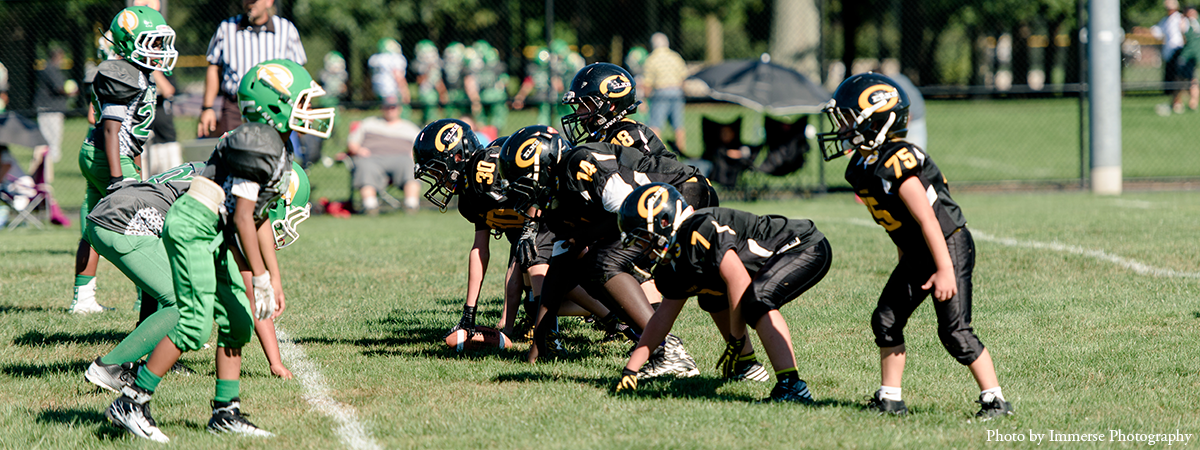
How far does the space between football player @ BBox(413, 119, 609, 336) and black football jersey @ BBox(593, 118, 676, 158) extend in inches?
24.6

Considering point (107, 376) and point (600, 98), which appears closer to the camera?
point (107, 376)

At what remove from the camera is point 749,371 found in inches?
203

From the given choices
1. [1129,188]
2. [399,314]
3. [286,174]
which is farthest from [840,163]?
[286,174]

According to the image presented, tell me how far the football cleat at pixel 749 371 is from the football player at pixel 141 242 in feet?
7.26

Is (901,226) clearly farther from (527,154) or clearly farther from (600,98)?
(600,98)

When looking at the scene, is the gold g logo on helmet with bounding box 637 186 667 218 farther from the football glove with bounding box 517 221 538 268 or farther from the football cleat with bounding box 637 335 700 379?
the football glove with bounding box 517 221 538 268

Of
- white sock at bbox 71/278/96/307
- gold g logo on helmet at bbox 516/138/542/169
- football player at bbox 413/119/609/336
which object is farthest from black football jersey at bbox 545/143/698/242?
white sock at bbox 71/278/96/307

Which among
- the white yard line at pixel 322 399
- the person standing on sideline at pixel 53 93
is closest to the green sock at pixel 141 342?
the white yard line at pixel 322 399

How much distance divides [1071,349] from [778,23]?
18.0 m

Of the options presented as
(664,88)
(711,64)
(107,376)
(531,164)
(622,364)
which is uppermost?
(711,64)

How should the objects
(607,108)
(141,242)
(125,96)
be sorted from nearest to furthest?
(141,242) < (607,108) < (125,96)

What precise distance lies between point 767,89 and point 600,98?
322 inches

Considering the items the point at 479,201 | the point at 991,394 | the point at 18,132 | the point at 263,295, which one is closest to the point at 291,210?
the point at 263,295

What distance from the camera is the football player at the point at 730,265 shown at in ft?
14.9
